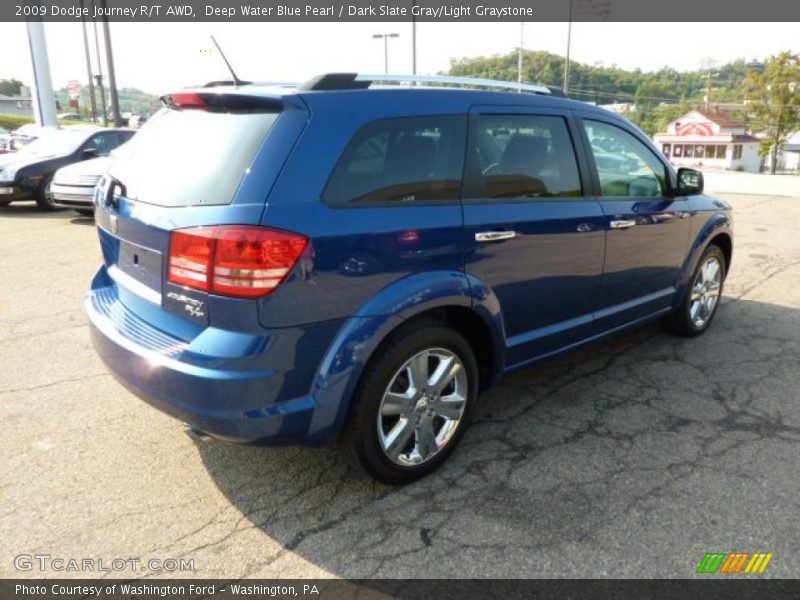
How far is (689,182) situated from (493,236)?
2179mm

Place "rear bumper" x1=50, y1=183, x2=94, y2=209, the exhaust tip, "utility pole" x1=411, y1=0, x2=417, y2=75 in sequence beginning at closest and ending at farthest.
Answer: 1. the exhaust tip
2. "rear bumper" x1=50, y1=183, x2=94, y2=209
3. "utility pole" x1=411, y1=0, x2=417, y2=75

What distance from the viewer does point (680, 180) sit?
4.38m

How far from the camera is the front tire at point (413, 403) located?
8.88 feet

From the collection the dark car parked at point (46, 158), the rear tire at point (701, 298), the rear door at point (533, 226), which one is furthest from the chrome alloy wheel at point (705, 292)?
the dark car parked at point (46, 158)

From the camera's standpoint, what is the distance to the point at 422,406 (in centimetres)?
Result: 294

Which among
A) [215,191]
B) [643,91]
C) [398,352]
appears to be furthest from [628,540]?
[643,91]

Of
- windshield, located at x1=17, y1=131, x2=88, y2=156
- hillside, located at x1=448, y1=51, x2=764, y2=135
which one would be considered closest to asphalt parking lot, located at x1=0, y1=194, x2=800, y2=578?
windshield, located at x1=17, y1=131, x2=88, y2=156

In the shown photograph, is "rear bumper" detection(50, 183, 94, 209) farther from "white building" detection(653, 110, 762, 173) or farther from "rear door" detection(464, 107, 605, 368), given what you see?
"white building" detection(653, 110, 762, 173)

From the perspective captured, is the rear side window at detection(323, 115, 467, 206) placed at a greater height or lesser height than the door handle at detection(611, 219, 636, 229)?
greater

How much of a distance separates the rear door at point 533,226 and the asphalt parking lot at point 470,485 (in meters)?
0.59

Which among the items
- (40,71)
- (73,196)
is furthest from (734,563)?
(40,71)

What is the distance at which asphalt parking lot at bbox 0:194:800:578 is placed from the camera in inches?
98.7

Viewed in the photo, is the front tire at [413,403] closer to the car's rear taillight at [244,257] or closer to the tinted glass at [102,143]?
the car's rear taillight at [244,257]

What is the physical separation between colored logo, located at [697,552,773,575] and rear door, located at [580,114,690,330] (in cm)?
165
